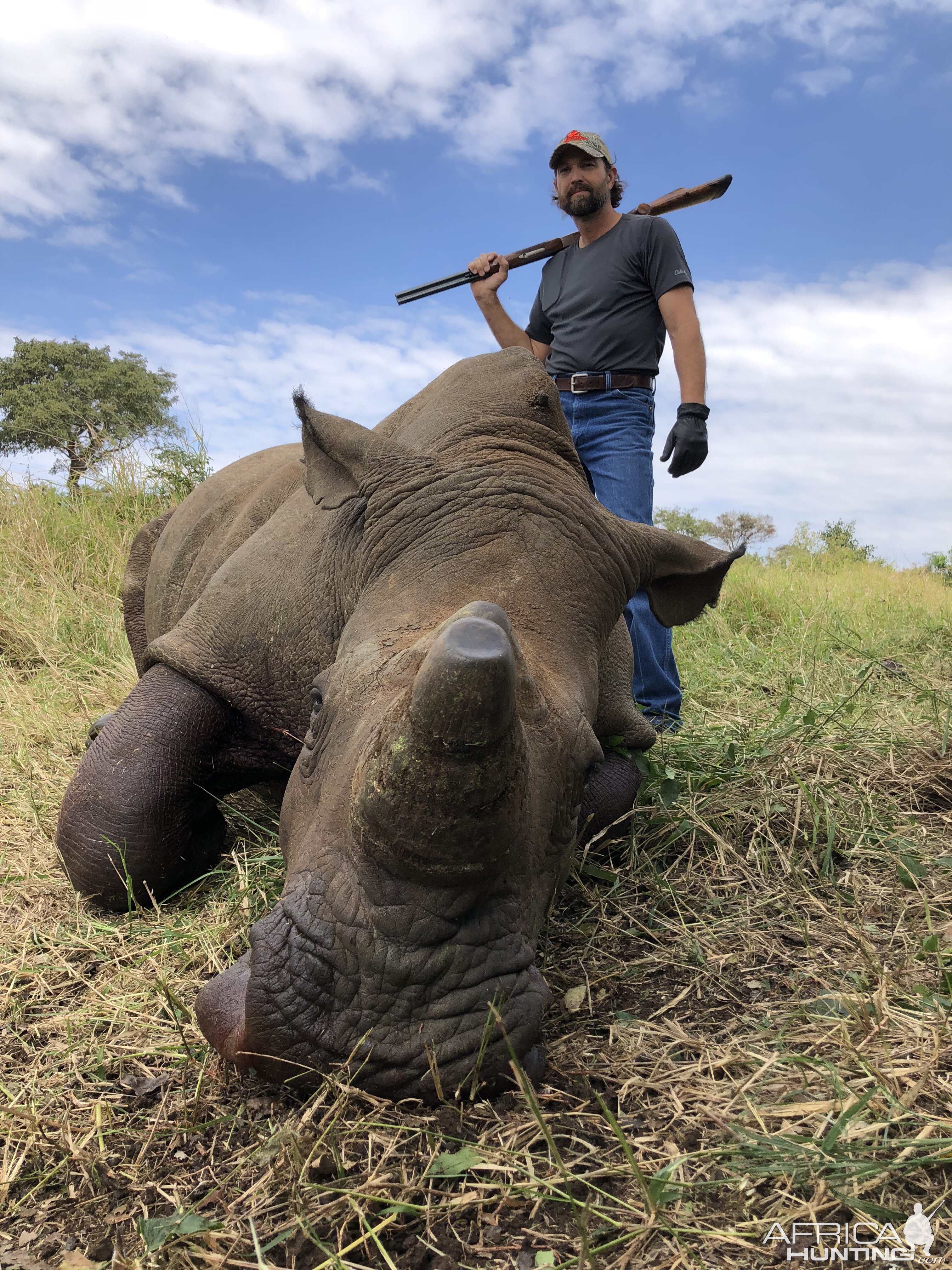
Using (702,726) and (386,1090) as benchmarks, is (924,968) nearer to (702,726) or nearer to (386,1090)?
(386,1090)

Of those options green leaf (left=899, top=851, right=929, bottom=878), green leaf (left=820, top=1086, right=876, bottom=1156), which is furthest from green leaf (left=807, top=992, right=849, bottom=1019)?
green leaf (left=899, top=851, right=929, bottom=878)

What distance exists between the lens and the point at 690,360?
579 centimetres

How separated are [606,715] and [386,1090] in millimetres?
1932

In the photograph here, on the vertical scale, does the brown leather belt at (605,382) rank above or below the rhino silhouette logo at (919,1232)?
above

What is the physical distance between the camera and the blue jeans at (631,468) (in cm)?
579

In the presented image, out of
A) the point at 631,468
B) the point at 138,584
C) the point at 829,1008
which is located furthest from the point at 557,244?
the point at 829,1008

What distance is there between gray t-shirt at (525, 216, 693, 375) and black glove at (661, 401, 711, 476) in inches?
19.8

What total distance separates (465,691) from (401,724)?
0.19 m

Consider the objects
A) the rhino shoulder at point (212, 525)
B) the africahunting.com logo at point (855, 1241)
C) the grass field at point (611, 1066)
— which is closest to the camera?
the africahunting.com logo at point (855, 1241)

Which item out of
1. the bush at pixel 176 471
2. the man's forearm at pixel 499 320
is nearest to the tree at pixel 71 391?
the bush at pixel 176 471

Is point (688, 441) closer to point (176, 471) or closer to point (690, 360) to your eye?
point (690, 360)

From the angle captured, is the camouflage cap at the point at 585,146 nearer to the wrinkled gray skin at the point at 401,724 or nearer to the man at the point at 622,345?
the man at the point at 622,345

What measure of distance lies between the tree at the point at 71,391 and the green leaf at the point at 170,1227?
30.9 meters

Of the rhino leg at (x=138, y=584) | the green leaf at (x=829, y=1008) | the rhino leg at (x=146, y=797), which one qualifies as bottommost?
the green leaf at (x=829, y=1008)
